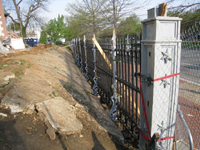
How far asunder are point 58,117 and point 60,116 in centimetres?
6

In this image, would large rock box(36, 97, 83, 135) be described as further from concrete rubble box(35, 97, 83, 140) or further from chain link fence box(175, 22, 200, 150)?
chain link fence box(175, 22, 200, 150)

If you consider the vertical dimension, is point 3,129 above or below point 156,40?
below

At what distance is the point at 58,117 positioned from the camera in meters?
3.56

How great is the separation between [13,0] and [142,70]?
126ft

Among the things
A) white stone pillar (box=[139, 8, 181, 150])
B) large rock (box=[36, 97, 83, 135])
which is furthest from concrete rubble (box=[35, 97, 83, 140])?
white stone pillar (box=[139, 8, 181, 150])

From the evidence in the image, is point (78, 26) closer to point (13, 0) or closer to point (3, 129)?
point (3, 129)

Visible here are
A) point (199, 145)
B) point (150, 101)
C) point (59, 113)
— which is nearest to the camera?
point (150, 101)

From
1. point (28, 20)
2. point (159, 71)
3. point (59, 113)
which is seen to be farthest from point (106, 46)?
point (28, 20)

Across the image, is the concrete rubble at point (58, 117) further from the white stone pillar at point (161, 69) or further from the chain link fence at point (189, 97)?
the chain link fence at point (189, 97)

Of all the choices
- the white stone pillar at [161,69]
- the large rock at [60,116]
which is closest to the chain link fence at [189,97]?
the white stone pillar at [161,69]

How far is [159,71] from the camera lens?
240 cm

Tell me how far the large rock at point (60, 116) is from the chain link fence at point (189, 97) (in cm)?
196

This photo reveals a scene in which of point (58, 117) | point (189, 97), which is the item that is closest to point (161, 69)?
point (58, 117)

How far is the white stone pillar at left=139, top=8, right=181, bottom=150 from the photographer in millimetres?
2312
